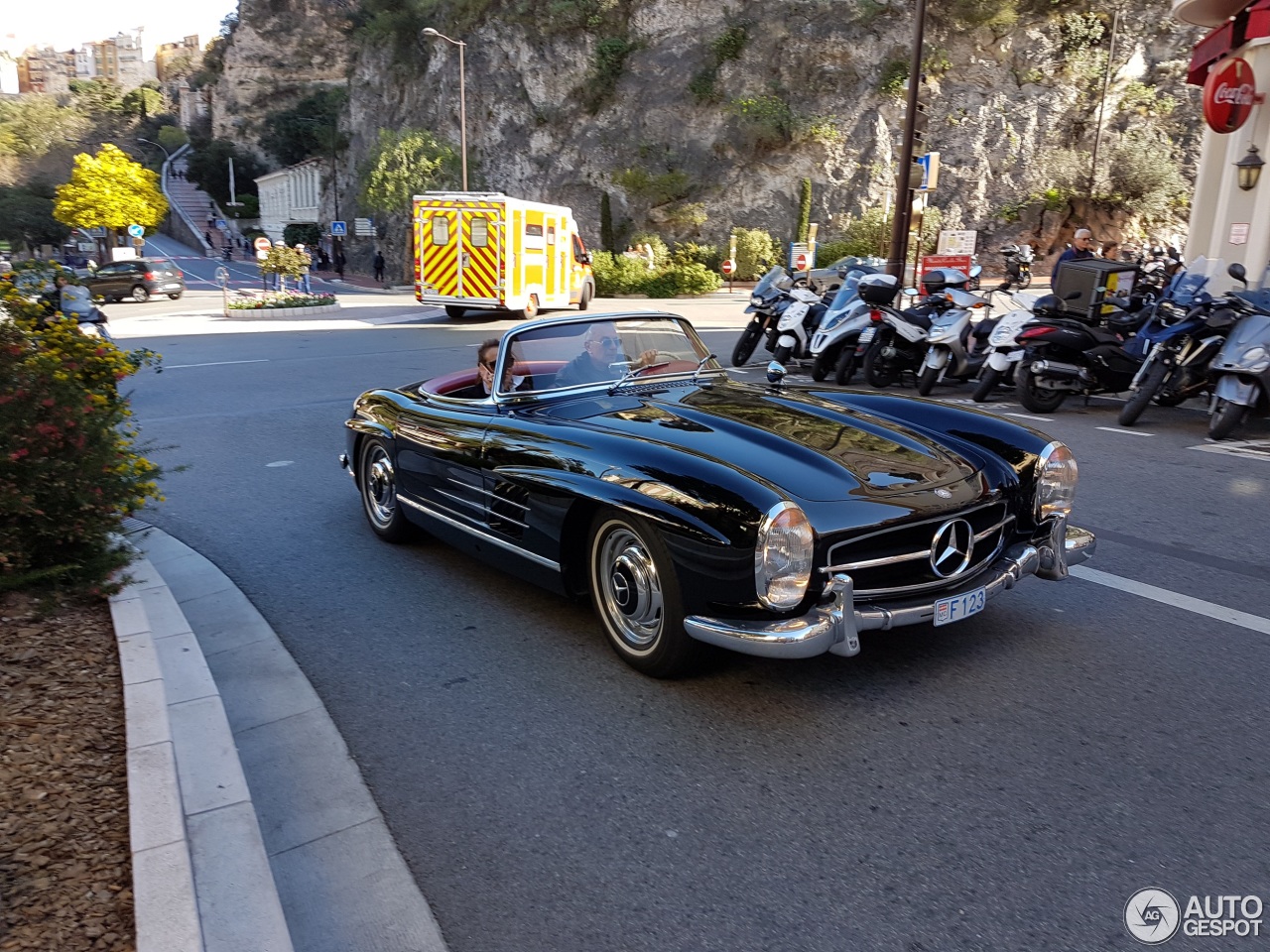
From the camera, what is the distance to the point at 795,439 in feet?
13.0

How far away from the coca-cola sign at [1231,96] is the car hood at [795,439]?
40.4 ft

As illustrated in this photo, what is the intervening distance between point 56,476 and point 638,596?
2.67 metres

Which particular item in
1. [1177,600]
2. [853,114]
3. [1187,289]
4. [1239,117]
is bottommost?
[1177,600]

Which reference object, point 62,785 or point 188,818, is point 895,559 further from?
point 62,785

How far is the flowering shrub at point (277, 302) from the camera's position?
25375mm

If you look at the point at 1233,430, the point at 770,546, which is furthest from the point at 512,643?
the point at 1233,430

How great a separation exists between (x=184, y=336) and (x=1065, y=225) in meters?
34.0

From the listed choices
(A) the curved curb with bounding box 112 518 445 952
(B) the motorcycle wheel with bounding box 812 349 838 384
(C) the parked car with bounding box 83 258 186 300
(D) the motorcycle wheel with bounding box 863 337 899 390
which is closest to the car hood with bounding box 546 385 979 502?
(A) the curved curb with bounding box 112 518 445 952

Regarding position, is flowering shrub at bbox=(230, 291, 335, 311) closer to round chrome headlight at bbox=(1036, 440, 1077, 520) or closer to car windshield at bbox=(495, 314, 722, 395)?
car windshield at bbox=(495, 314, 722, 395)

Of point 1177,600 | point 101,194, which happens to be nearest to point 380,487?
point 1177,600

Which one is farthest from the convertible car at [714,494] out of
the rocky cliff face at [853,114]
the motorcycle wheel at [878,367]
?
the rocky cliff face at [853,114]

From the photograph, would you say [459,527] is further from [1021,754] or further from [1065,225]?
[1065,225]

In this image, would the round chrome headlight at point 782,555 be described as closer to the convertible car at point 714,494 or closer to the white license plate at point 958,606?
the convertible car at point 714,494

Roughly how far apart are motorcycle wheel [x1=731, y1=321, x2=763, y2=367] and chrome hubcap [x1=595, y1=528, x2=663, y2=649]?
10.8 m
